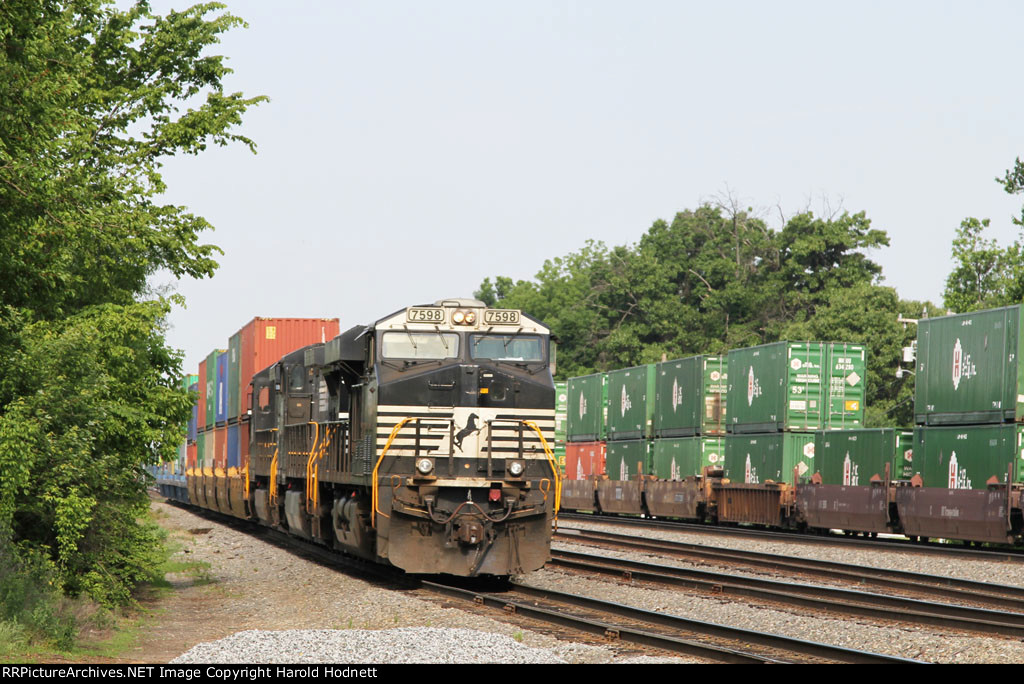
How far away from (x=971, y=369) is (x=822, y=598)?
11701 millimetres

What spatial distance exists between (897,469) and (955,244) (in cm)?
3218

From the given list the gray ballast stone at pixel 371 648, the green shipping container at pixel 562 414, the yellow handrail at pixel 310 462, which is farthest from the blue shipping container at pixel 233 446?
the green shipping container at pixel 562 414

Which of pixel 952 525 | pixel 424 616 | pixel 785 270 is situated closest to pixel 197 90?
pixel 424 616

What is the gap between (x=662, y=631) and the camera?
12.0 meters

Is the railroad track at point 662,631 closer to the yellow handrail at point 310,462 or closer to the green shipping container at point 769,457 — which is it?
the yellow handrail at point 310,462

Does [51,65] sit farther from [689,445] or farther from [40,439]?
[689,445]

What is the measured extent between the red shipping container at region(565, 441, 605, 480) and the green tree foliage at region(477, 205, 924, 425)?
68.8 feet

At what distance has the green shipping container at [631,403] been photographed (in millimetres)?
38781

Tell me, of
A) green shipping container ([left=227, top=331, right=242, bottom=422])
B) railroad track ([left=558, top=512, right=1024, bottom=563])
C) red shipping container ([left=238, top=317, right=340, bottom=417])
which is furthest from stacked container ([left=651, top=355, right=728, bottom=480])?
green shipping container ([left=227, top=331, right=242, bottom=422])

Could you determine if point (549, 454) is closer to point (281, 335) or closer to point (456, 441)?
point (456, 441)

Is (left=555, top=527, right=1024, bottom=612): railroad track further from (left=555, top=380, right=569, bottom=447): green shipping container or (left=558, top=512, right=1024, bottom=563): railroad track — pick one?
(left=555, top=380, right=569, bottom=447): green shipping container

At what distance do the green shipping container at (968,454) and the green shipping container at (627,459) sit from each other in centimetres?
1320

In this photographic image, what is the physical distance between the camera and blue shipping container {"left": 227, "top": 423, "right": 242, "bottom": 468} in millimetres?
29469

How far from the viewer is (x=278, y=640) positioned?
437 inches
